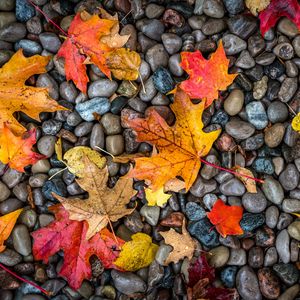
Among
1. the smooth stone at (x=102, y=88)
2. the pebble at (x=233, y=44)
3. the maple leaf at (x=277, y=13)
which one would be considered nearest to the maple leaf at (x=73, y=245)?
the smooth stone at (x=102, y=88)

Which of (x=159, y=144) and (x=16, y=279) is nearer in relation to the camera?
(x=159, y=144)

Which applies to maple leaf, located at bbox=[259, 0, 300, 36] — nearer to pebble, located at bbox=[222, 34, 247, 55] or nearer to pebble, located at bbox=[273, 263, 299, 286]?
pebble, located at bbox=[222, 34, 247, 55]

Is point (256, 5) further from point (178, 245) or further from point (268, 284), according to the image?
point (268, 284)

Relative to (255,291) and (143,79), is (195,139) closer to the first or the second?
(143,79)

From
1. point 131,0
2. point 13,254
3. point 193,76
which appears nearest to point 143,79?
point 193,76

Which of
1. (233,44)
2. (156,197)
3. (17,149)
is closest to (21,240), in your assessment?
(17,149)

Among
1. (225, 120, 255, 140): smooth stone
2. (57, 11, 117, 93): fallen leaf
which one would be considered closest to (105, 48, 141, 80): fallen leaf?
(57, 11, 117, 93): fallen leaf
